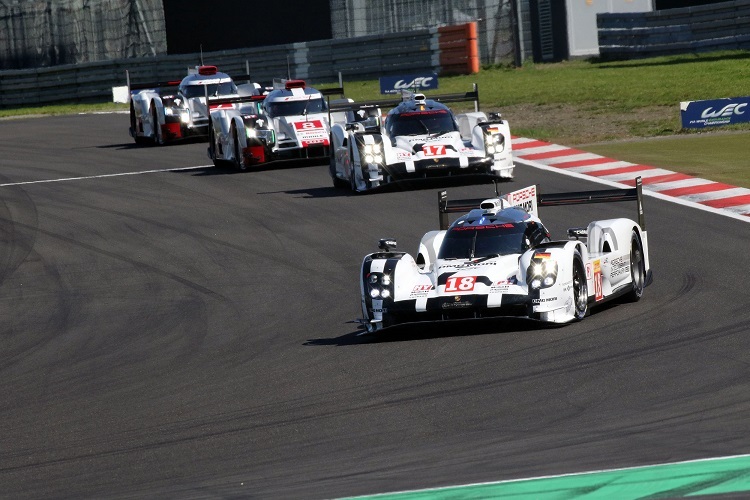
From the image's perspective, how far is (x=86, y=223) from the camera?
22531mm

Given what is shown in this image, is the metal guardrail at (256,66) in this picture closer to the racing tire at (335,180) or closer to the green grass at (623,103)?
the green grass at (623,103)

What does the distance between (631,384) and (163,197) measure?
15565mm

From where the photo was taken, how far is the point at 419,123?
2334 cm

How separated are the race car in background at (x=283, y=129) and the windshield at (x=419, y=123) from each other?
324cm

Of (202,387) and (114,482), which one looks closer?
(114,482)

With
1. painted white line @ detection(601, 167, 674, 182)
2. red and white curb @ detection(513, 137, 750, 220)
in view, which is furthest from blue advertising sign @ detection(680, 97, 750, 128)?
painted white line @ detection(601, 167, 674, 182)

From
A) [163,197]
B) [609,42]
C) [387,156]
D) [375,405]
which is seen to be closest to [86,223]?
[163,197]

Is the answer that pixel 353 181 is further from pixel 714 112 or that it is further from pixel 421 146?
pixel 714 112

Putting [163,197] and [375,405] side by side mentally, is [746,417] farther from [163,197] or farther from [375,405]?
[163,197]

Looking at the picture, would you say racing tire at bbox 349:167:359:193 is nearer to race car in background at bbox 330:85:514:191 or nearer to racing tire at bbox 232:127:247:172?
race car in background at bbox 330:85:514:191

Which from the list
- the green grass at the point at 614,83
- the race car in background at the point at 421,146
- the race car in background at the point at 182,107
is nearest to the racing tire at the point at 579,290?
the race car in background at the point at 421,146

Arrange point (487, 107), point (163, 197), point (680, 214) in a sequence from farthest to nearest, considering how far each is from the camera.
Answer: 1. point (487, 107)
2. point (163, 197)
3. point (680, 214)

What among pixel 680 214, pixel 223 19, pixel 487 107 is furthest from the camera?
pixel 223 19

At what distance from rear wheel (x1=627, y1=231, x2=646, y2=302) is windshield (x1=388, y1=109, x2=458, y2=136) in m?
8.93
